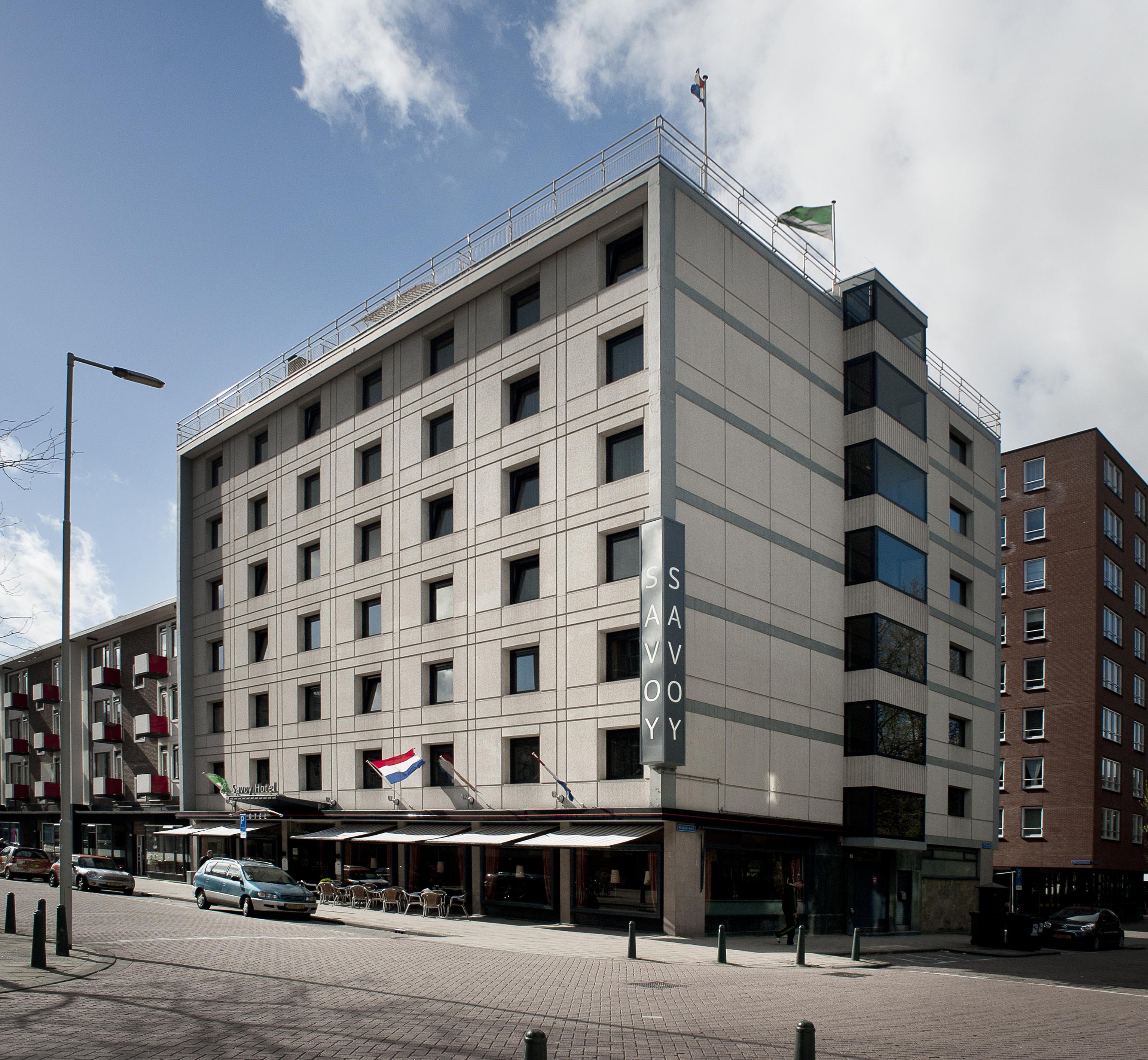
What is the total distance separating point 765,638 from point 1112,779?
3864 centimetres

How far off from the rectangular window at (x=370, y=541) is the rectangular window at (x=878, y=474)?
16443 mm

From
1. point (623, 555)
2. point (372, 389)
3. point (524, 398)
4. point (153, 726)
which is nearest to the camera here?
point (623, 555)

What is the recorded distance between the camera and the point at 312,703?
130 feet

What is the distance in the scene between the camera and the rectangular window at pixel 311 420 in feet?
137

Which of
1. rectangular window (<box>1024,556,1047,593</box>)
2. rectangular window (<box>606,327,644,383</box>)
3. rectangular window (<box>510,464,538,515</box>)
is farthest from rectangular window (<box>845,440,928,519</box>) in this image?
rectangular window (<box>1024,556,1047,593</box>)

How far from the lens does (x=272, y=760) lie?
1606 inches

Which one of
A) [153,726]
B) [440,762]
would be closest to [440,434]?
[440,762]

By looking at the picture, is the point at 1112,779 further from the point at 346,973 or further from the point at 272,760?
the point at 346,973

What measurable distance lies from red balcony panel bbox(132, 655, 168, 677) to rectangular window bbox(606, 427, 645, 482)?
31.0 m

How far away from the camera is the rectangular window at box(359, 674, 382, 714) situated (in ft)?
119

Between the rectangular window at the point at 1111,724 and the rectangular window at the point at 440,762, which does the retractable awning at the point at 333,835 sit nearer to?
the rectangular window at the point at 440,762

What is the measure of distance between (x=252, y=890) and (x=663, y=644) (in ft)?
41.6

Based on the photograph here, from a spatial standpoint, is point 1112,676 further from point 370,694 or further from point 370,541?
point 370,541

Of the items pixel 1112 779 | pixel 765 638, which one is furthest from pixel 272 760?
pixel 1112 779
